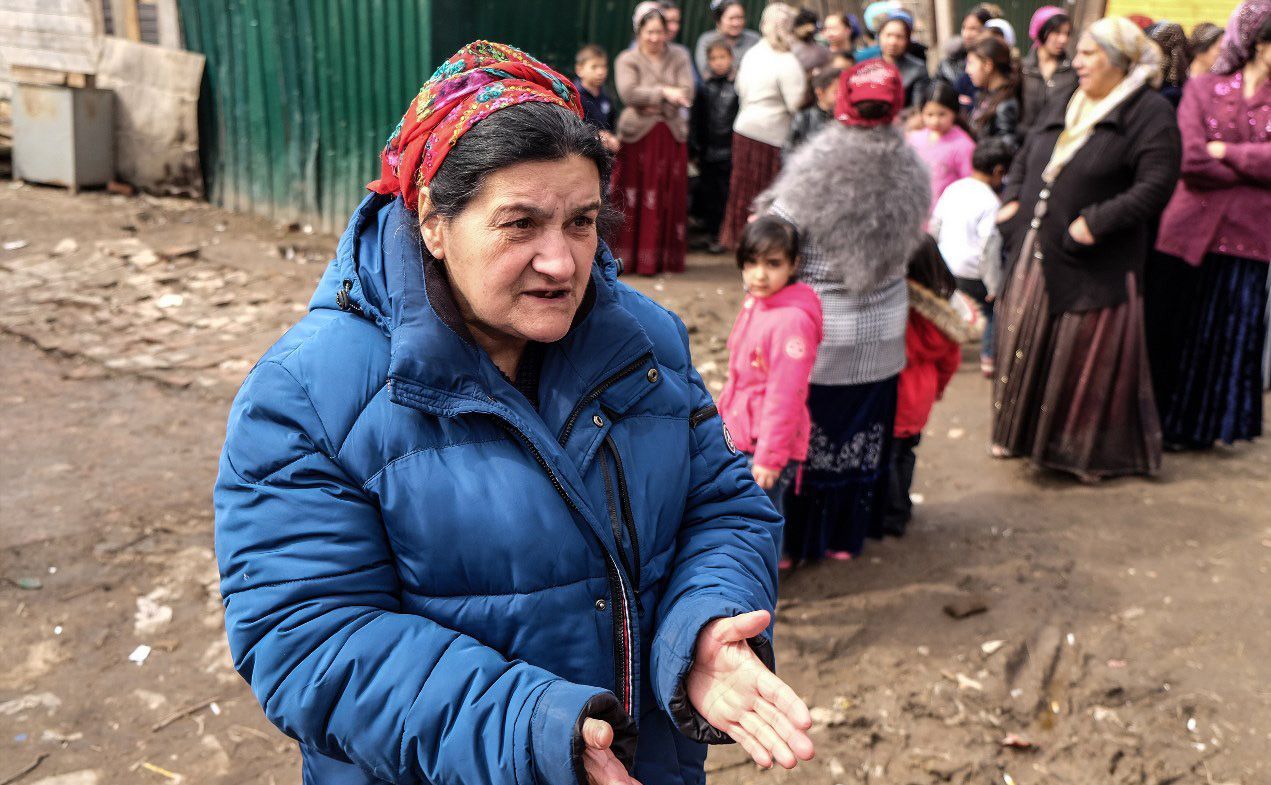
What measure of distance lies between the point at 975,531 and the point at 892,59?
16.5 ft

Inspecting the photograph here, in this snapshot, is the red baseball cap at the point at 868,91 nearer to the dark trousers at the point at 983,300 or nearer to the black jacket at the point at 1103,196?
the black jacket at the point at 1103,196

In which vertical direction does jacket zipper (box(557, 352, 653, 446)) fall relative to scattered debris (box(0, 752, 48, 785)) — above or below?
above

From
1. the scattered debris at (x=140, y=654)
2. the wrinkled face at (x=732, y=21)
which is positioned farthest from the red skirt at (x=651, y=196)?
the scattered debris at (x=140, y=654)

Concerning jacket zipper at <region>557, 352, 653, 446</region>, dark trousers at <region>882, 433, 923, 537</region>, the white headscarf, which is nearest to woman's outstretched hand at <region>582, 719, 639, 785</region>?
jacket zipper at <region>557, 352, 653, 446</region>

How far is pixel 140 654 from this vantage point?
3730mm

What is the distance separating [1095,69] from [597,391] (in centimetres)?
393

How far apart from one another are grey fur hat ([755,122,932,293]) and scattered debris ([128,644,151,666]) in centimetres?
273

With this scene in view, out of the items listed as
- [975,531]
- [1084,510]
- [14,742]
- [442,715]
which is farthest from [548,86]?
[1084,510]

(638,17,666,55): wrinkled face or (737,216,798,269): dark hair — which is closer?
(737,216,798,269): dark hair

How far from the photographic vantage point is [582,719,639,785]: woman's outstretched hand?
152 cm

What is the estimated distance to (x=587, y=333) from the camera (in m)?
1.86

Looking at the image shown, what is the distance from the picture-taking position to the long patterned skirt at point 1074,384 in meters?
5.21

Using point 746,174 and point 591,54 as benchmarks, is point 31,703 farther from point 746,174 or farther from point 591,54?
point 746,174

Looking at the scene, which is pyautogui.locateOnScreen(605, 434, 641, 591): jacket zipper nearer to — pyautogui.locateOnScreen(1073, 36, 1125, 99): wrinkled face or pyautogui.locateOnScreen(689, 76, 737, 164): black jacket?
pyautogui.locateOnScreen(1073, 36, 1125, 99): wrinkled face
